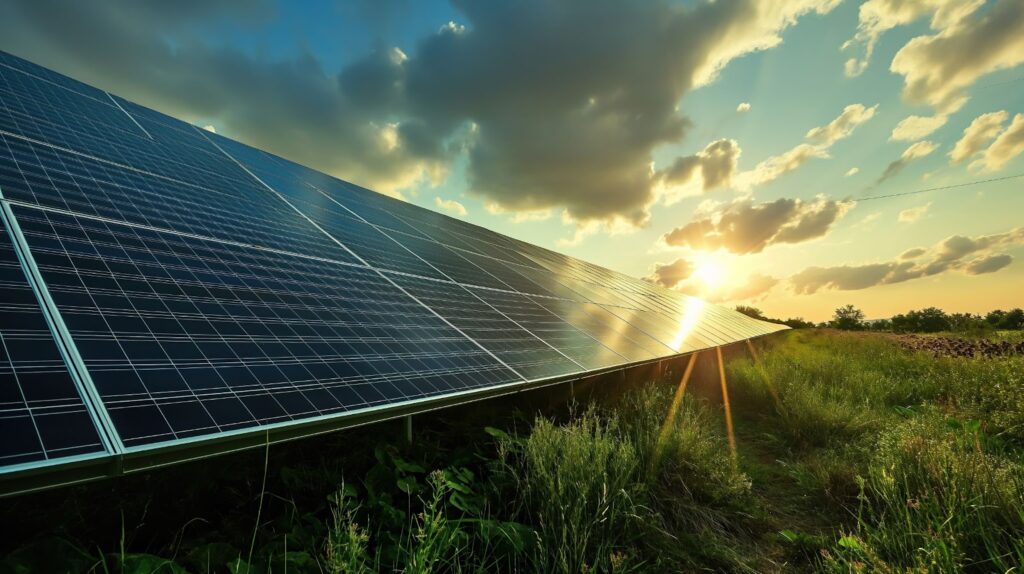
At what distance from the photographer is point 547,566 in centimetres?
303

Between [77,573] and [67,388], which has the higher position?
[67,388]

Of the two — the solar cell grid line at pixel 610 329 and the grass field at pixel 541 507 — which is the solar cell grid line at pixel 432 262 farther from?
the grass field at pixel 541 507

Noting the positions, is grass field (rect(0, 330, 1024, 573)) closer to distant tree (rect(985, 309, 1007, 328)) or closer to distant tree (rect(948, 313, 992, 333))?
distant tree (rect(948, 313, 992, 333))

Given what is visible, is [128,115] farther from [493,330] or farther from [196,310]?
[493,330]

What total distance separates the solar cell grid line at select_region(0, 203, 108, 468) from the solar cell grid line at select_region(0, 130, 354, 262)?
2.05 meters

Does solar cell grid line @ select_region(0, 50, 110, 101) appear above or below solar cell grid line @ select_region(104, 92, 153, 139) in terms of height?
above

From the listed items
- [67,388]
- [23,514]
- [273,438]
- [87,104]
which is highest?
[87,104]

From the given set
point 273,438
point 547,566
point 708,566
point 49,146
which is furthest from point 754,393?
point 49,146

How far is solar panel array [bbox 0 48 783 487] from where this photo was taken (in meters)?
2.32

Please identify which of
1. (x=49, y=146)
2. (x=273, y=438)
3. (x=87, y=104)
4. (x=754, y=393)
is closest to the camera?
(x=273, y=438)

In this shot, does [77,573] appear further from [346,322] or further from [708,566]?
[708,566]

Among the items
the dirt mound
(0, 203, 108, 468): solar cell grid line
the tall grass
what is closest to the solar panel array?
(0, 203, 108, 468): solar cell grid line

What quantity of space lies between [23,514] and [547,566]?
342 centimetres

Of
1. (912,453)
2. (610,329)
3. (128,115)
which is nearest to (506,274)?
(610,329)
